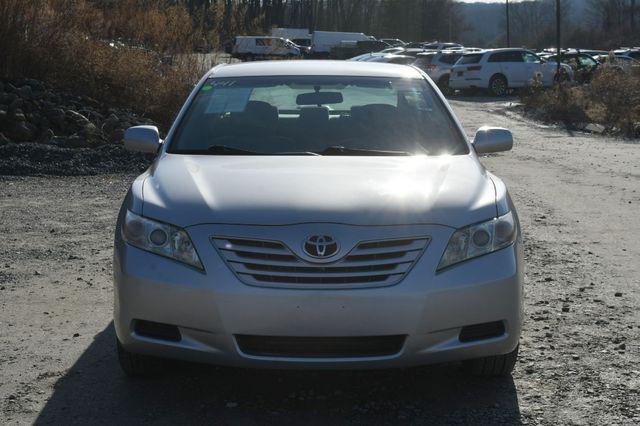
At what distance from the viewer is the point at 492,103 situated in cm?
3161

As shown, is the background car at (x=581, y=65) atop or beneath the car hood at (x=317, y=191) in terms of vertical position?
beneath

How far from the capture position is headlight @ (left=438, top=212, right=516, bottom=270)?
4043mm

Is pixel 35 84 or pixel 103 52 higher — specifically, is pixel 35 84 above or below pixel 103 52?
Answer: below

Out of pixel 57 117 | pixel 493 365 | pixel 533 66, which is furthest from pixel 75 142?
pixel 533 66

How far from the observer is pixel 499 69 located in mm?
34594

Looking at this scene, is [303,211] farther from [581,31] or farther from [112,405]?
[581,31]

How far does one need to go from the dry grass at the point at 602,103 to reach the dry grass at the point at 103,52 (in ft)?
30.1

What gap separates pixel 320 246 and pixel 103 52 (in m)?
13.3

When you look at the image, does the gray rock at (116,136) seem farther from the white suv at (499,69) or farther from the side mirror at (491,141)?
the white suv at (499,69)

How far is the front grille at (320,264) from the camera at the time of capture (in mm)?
3912

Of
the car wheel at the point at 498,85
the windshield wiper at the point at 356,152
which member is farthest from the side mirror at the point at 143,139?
the car wheel at the point at 498,85

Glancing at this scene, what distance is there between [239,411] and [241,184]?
1018 mm

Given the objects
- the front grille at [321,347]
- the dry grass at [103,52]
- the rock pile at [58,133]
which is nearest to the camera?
the front grille at [321,347]

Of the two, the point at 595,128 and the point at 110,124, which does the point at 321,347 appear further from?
the point at 595,128
